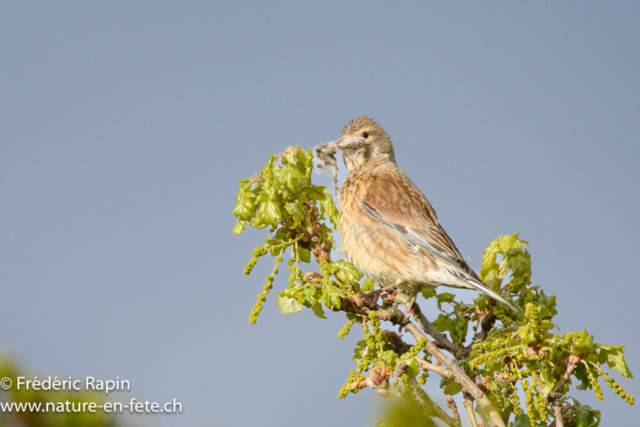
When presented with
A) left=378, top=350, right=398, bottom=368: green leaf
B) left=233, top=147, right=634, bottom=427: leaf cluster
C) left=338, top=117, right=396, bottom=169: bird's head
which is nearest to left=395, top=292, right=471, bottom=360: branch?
left=233, top=147, right=634, bottom=427: leaf cluster

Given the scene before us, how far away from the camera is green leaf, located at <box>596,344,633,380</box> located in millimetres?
4238

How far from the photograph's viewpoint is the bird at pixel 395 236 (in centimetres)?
552

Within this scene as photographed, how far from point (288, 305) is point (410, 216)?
7.55ft

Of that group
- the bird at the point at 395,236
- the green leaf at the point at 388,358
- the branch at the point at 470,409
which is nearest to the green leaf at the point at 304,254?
the bird at the point at 395,236

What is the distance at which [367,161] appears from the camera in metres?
7.10

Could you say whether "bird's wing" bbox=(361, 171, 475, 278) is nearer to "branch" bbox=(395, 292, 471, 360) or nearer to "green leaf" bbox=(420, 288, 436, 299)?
"green leaf" bbox=(420, 288, 436, 299)

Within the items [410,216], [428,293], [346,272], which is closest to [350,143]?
[410,216]

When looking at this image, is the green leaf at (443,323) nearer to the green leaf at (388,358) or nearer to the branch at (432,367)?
the branch at (432,367)

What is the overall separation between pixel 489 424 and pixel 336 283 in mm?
1388

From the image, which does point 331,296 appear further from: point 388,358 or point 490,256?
point 490,256

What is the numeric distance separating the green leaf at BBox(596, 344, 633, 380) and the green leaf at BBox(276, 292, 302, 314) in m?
2.13

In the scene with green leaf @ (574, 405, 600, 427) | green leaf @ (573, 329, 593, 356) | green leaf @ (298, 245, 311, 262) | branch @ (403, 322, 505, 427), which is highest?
green leaf @ (298, 245, 311, 262)

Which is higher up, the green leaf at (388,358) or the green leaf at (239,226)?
the green leaf at (239,226)

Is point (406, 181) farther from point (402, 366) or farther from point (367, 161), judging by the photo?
point (402, 366)
